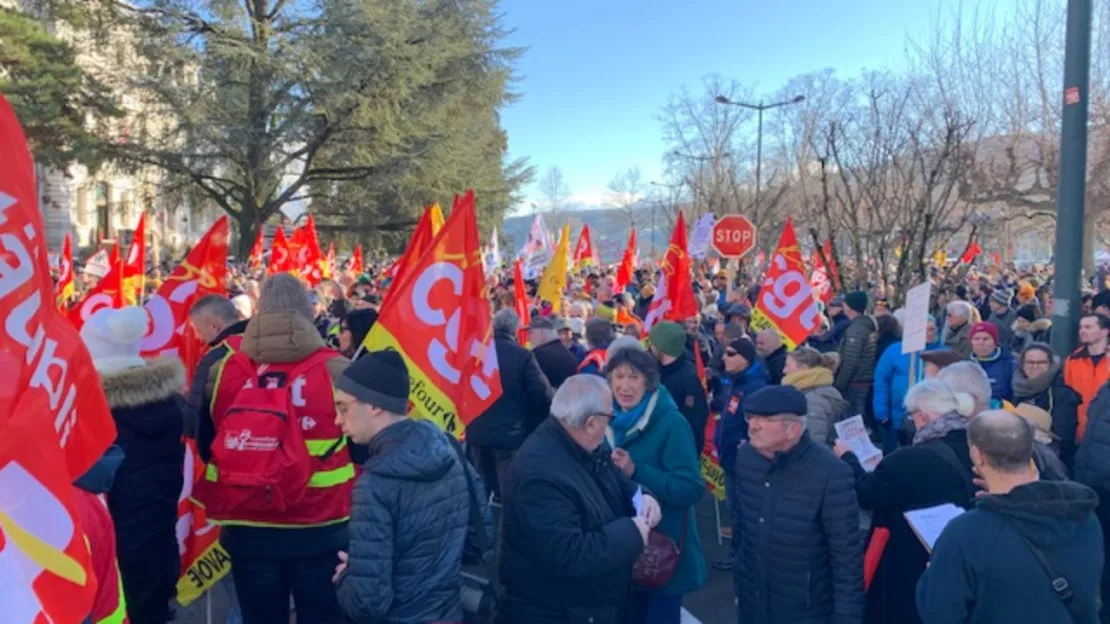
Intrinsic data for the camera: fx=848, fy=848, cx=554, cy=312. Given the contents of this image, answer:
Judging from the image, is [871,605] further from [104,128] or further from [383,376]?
[104,128]

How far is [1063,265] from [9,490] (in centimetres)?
698

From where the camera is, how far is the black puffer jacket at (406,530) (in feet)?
9.28

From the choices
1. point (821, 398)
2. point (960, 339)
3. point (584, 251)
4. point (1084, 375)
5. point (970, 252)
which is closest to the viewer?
point (821, 398)

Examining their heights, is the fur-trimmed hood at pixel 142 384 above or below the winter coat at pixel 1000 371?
above

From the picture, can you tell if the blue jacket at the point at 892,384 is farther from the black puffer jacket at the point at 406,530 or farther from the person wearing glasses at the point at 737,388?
the black puffer jacket at the point at 406,530

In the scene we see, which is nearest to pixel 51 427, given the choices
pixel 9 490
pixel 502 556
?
pixel 9 490

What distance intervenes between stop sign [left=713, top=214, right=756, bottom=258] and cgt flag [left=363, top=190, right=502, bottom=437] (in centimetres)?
1108

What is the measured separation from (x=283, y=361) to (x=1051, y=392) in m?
5.43

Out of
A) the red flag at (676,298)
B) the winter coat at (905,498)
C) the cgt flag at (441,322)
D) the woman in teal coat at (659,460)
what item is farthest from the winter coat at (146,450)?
the red flag at (676,298)

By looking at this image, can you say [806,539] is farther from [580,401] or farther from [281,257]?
[281,257]

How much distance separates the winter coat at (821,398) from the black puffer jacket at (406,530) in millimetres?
3181

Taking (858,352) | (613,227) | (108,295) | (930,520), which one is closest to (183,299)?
(108,295)

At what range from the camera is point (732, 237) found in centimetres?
1506

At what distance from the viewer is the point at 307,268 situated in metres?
17.0
